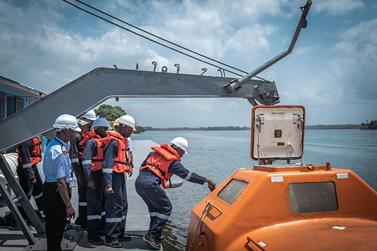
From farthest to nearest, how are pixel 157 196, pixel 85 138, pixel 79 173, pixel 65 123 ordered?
1. pixel 79 173
2. pixel 85 138
3. pixel 157 196
4. pixel 65 123

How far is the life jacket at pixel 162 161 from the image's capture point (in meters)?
5.21

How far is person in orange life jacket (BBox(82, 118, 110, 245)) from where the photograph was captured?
5250mm

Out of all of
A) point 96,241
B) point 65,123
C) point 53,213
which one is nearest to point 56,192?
point 53,213

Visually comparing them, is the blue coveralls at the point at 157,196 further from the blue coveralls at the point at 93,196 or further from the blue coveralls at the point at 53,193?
the blue coveralls at the point at 53,193

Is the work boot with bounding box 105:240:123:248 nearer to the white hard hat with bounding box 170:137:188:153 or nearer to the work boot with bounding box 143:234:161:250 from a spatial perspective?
the work boot with bounding box 143:234:161:250

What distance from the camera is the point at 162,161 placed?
5238 millimetres

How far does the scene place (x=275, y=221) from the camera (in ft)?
11.8

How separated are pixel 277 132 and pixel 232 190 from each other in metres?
1.08

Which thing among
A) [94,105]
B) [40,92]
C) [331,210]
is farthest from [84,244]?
[40,92]

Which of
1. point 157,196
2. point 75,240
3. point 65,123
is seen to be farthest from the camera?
point 75,240

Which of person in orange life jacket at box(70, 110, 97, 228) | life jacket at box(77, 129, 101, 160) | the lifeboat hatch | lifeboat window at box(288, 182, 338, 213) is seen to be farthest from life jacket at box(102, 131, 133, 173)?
lifeboat window at box(288, 182, 338, 213)

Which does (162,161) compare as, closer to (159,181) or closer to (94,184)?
(159,181)

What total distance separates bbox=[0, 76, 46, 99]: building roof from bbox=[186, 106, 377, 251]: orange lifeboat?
11.6 meters

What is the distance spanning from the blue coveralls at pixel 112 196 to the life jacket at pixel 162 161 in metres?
0.45
